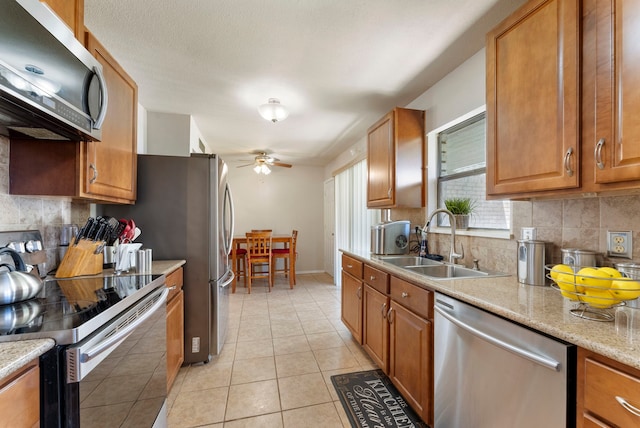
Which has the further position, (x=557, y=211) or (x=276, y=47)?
(x=276, y=47)

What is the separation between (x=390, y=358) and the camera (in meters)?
1.91

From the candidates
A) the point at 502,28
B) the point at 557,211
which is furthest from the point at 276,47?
the point at 557,211

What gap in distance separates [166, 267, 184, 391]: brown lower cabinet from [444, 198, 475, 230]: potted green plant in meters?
2.14

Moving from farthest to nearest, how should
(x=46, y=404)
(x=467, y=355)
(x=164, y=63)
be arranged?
(x=164, y=63) < (x=467, y=355) < (x=46, y=404)

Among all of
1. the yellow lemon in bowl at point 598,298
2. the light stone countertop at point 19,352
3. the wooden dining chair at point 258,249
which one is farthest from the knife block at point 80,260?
the wooden dining chair at point 258,249

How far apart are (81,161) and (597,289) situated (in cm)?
231

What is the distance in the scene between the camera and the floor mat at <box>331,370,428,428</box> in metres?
1.63

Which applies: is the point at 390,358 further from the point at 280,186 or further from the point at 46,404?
the point at 280,186

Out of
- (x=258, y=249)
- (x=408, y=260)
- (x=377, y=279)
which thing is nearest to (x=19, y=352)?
(x=377, y=279)

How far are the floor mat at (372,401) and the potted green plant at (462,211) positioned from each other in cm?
130

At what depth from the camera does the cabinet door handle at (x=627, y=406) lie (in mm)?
681

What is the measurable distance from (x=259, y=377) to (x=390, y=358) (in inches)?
39.8

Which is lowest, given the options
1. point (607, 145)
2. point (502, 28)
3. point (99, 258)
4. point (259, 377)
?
point (259, 377)

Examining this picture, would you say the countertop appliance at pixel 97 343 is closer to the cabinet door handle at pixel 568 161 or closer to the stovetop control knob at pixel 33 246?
the stovetop control knob at pixel 33 246
